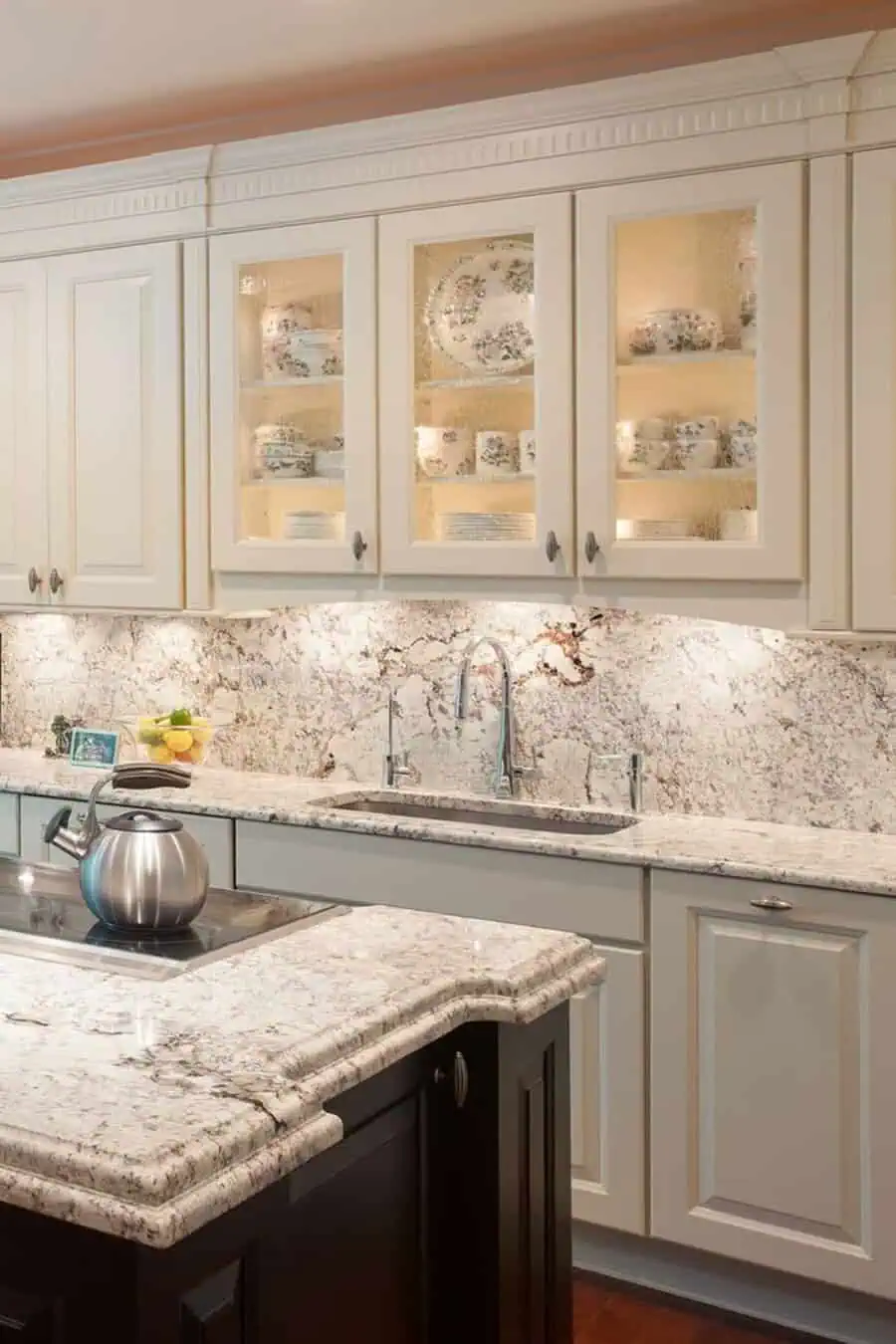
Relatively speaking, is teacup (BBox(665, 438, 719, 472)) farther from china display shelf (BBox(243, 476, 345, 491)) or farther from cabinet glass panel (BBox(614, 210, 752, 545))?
china display shelf (BBox(243, 476, 345, 491))

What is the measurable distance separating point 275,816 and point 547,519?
936 millimetres

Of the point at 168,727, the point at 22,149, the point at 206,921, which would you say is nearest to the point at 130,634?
the point at 168,727

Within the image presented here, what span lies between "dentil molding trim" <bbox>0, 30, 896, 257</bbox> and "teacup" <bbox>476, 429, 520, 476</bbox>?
56 cm

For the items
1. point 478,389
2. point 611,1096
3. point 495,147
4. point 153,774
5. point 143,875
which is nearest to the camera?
point 143,875

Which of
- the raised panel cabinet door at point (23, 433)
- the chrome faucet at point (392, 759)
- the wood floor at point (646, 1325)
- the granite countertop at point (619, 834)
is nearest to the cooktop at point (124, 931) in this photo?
the granite countertop at point (619, 834)

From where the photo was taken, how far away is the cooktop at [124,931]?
192 centimetres

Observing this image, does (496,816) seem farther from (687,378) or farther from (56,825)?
(56,825)

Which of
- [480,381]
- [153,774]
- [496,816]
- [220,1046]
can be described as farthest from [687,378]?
[220,1046]

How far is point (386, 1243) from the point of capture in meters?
1.75

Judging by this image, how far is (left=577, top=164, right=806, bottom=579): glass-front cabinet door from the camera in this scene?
298cm

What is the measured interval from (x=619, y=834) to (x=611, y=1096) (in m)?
0.55

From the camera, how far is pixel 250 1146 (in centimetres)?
136

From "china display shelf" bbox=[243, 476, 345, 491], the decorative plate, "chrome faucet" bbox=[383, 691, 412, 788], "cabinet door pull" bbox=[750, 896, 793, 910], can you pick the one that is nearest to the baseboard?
"cabinet door pull" bbox=[750, 896, 793, 910]

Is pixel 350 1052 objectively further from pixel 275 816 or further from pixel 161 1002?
pixel 275 816
